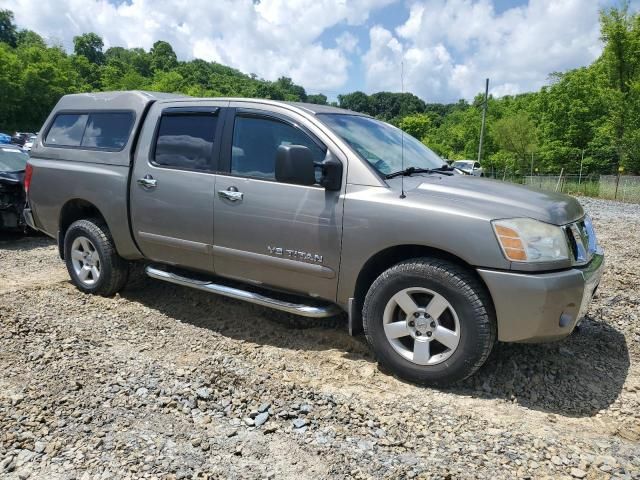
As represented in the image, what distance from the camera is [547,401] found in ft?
10.2

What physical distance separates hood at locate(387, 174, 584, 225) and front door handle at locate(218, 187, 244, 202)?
1.18m

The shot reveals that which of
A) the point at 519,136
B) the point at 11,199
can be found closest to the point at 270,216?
the point at 11,199

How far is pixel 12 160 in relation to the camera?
26.6 ft

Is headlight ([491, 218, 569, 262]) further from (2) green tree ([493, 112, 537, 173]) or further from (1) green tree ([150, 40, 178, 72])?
(1) green tree ([150, 40, 178, 72])

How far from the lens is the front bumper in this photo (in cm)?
287

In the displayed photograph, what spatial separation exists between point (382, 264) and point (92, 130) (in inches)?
132

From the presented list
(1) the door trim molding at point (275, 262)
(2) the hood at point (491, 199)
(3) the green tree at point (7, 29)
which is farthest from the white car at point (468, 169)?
(3) the green tree at point (7, 29)

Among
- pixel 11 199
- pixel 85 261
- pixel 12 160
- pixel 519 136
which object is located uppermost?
pixel 519 136

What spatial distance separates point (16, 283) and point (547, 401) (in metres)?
5.49

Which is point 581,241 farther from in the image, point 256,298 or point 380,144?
point 256,298

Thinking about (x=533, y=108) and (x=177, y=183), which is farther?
(x=533, y=108)

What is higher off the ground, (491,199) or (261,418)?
(491,199)

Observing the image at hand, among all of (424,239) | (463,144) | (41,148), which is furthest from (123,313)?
(463,144)

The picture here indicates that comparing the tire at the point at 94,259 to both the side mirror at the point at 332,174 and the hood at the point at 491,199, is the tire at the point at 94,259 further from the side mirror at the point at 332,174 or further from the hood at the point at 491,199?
the hood at the point at 491,199
